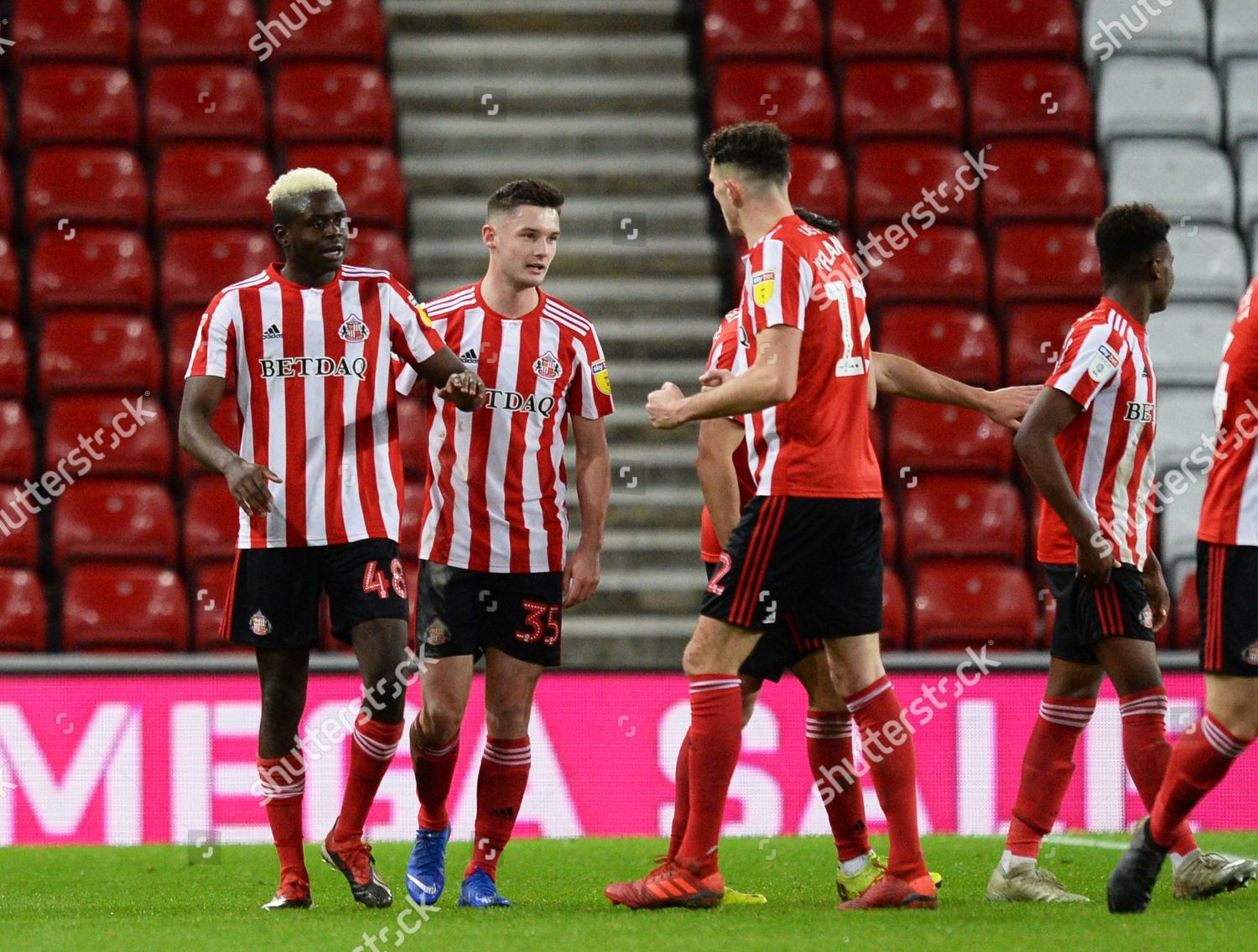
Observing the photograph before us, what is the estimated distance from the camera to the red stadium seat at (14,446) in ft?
29.6

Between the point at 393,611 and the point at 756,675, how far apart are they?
3.80 ft

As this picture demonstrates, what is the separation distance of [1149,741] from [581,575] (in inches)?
69.5

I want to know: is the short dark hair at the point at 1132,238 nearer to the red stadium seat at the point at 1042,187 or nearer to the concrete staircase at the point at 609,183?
the concrete staircase at the point at 609,183

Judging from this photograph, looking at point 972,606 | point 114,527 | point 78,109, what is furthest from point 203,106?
point 972,606

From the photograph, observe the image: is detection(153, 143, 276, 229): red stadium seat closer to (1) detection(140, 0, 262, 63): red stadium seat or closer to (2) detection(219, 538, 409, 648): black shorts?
(1) detection(140, 0, 262, 63): red stadium seat

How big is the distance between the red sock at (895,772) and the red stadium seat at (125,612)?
186 inches

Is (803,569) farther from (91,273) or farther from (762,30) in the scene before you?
(762,30)

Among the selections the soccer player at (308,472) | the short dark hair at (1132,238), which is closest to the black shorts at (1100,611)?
the short dark hair at (1132,238)

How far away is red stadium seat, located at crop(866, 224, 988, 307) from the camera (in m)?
10.1

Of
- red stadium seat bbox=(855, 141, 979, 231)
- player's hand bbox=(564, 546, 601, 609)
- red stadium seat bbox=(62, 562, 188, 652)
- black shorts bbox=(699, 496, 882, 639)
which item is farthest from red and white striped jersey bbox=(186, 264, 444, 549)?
red stadium seat bbox=(855, 141, 979, 231)

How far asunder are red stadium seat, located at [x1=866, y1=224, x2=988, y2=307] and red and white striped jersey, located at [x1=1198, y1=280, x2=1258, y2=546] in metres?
5.13

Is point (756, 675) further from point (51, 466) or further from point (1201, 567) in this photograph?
point (51, 466)

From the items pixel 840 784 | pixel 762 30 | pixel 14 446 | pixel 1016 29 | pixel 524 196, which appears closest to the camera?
pixel 840 784

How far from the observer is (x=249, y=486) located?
4.92m
